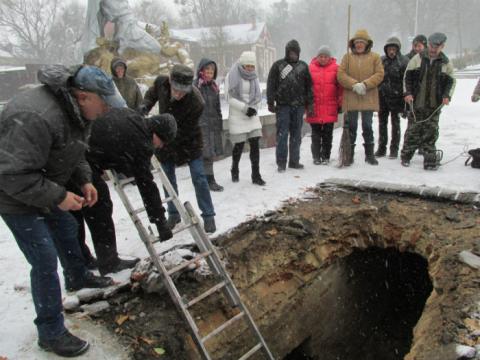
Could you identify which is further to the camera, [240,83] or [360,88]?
[360,88]

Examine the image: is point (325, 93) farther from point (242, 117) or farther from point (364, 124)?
point (242, 117)

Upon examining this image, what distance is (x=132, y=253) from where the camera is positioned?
4047 mm

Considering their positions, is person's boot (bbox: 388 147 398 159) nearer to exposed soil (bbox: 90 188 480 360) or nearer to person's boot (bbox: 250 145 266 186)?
exposed soil (bbox: 90 188 480 360)

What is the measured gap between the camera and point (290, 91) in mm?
6043

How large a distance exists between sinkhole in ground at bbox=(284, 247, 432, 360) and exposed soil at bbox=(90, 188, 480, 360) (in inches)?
0.6

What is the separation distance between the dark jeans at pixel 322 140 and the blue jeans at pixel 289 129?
43 centimetres

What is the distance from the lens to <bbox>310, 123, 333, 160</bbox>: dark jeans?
6.57 metres

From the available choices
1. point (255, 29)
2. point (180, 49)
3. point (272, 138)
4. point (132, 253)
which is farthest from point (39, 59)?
point (132, 253)

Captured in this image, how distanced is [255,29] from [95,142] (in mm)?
39855

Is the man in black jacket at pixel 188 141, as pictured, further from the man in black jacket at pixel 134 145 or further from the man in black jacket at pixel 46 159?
the man in black jacket at pixel 46 159

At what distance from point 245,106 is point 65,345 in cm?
395

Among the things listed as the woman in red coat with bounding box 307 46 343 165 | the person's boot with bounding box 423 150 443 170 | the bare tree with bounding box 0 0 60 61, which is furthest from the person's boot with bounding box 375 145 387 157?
the bare tree with bounding box 0 0 60 61

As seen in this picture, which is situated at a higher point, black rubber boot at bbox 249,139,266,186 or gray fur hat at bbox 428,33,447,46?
gray fur hat at bbox 428,33,447,46

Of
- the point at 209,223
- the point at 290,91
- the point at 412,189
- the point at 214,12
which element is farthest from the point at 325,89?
the point at 214,12
